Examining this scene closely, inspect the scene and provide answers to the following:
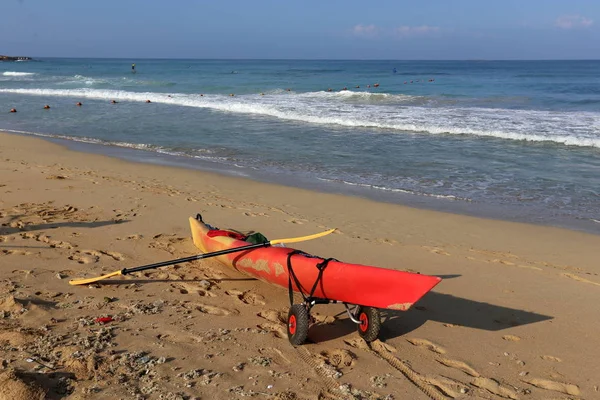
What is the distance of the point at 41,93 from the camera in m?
33.4

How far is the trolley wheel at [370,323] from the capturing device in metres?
4.30

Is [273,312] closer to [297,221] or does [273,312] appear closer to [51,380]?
[51,380]

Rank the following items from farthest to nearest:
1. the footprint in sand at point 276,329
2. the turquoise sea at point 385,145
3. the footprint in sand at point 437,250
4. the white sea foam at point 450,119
→ 1. the white sea foam at point 450,119
2. the turquoise sea at point 385,145
3. the footprint in sand at point 437,250
4. the footprint in sand at point 276,329

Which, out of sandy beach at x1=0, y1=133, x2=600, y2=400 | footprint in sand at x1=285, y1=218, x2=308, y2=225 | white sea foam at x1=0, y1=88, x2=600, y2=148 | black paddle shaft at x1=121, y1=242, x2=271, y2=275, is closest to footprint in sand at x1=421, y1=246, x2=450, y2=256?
sandy beach at x1=0, y1=133, x2=600, y2=400

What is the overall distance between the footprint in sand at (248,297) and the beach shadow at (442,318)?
28.9 inches

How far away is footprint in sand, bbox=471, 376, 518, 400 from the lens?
12.1 feet

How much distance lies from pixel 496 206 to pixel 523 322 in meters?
4.47

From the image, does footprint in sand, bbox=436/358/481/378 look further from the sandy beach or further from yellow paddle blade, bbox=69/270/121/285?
yellow paddle blade, bbox=69/270/121/285

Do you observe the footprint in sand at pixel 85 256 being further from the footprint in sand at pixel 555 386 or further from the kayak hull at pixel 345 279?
the footprint in sand at pixel 555 386

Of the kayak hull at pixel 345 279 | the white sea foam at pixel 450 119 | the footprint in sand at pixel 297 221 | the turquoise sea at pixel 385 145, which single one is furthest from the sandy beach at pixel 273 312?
the white sea foam at pixel 450 119

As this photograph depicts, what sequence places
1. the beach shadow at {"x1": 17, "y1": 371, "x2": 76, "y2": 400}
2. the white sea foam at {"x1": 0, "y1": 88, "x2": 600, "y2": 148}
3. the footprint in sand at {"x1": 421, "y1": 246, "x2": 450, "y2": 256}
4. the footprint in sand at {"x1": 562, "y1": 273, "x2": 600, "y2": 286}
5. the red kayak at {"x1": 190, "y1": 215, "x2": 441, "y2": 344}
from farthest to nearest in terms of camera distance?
the white sea foam at {"x1": 0, "y1": 88, "x2": 600, "y2": 148}, the footprint in sand at {"x1": 421, "y1": 246, "x2": 450, "y2": 256}, the footprint in sand at {"x1": 562, "y1": 273, "x2": 600, "y2": 286}, the red kayak at {"x1": 190, "y1": 215, "x2": 441, "y2": 344}, the beach shadow at {"x1": 17, "y1": 371, "x2": 76, "y2": 400}

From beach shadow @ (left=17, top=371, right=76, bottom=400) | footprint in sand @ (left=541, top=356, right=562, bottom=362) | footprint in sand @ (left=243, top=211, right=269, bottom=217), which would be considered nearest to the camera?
beach shadow @ (left=17, top=371, right=76, bottom=400)

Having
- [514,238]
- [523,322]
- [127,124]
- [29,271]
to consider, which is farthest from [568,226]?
[127,124]

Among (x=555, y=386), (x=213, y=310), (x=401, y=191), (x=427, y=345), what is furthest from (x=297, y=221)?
→ (x=555, y=386)
